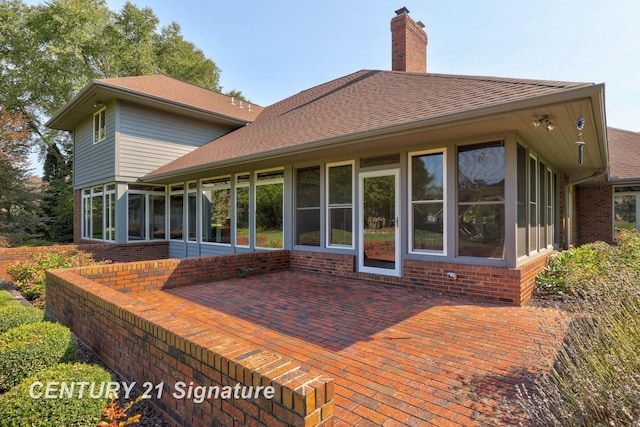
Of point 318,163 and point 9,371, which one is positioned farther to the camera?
point 318,163

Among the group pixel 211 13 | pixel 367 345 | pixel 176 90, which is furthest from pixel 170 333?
pixel 211 13

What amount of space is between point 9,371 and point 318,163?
5.85 metres

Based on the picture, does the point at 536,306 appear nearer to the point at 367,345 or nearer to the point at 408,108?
the point at 367,345

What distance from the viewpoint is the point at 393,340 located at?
3654 mm

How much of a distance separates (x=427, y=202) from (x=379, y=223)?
103 centimetres

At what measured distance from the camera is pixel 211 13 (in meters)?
13.3

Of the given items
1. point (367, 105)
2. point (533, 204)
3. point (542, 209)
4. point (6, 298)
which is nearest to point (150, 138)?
point (6, 298)

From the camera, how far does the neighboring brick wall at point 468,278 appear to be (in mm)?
5059

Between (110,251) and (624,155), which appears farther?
(624,155)

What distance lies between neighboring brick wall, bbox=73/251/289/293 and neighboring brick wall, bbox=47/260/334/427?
5.94 feet

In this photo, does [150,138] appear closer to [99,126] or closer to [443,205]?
[99,126]

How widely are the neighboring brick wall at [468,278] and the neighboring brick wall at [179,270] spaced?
1.70 meters

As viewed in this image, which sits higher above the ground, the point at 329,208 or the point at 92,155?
the point at 92,155

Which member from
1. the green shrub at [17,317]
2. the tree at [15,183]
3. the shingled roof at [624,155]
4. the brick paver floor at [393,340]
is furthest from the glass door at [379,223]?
the tree at [15,183]
